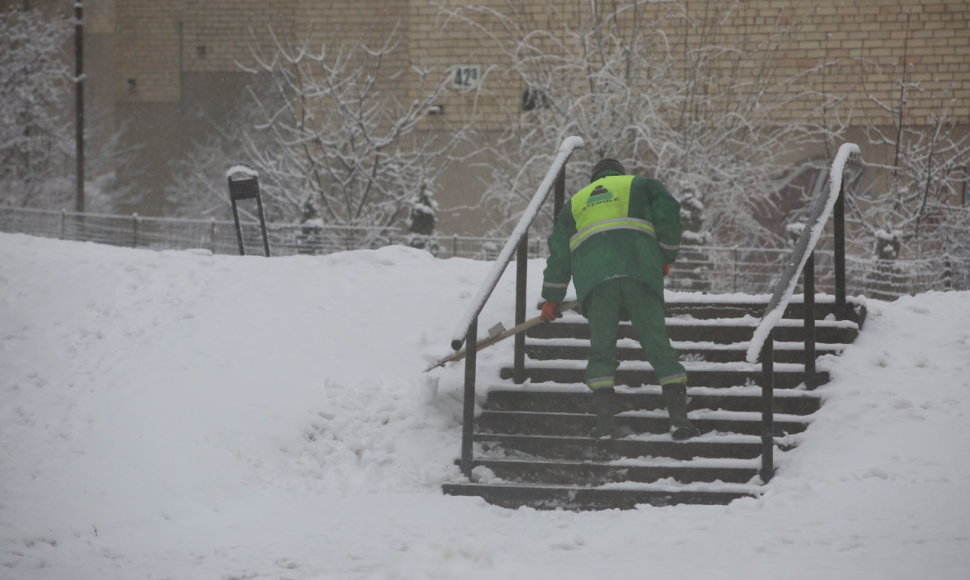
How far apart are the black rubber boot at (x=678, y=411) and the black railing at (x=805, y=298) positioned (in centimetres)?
52

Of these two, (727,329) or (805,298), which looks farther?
(727,329)

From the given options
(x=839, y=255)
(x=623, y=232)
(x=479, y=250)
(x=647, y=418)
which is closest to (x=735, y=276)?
(x=479, y=250)

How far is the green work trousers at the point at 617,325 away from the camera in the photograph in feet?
23.4

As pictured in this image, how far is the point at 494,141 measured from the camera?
18328 mm

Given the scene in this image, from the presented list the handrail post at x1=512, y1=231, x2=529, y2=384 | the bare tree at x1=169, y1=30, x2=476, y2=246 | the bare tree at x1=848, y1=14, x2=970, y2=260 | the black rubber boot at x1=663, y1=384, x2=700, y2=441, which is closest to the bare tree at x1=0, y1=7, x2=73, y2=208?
the bare tree at x1=169, y1=30, x2=476, y2=246

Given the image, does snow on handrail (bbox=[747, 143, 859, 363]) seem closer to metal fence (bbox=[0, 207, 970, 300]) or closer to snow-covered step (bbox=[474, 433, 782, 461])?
snow-covered step (bbox=[474, 433, 782, 461])

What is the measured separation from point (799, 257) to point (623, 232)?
1.12 m

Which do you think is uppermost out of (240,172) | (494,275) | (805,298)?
(240,172)

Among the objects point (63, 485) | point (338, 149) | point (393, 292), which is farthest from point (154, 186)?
point (63, 485)

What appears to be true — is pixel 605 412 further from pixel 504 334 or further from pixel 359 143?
pixel 359 143

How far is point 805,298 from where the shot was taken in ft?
25.0

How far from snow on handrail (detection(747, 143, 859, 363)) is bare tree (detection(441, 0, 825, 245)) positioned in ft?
19.7

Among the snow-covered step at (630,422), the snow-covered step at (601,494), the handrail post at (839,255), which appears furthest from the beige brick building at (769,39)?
the snow-covered step at (601,494)

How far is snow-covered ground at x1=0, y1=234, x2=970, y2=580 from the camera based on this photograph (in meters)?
5.37
